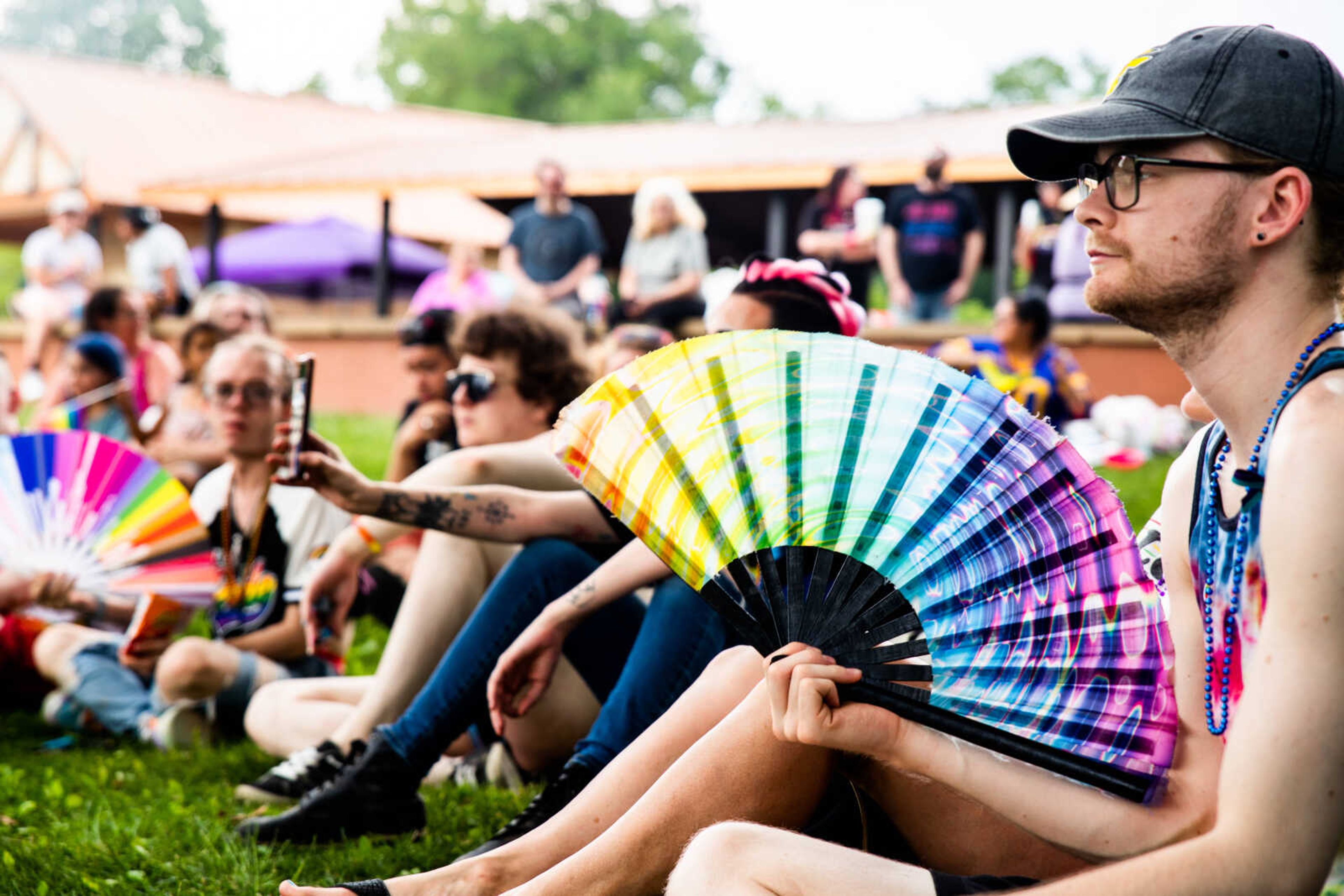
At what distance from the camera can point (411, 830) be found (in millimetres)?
3055

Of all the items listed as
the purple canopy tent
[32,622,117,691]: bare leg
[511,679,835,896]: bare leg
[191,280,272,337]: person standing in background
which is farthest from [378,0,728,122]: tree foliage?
[511,679,835,896]: bare leg

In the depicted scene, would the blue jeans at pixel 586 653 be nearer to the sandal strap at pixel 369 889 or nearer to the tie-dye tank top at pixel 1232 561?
the sandal strap at pixel 369 889

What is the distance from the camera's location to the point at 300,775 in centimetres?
324

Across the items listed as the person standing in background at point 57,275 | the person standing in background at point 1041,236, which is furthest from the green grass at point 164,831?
the person standing in background at point 57,275

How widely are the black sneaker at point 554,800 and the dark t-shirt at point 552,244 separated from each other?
723 centimetres

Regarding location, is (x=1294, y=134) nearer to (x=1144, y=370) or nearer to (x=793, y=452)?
(x=793, y=452)

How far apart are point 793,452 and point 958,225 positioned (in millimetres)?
7655

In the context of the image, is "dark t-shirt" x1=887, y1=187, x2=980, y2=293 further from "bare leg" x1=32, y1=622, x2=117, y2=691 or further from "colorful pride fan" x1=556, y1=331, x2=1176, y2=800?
"colorful pride fan" x1=556, y1=331, x2=1176, y2=800

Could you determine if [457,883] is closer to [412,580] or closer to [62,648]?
[412,580]

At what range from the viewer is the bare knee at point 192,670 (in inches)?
151

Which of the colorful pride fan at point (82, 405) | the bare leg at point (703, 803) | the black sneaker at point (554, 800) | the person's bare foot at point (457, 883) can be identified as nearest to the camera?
the bare leg at point (703, 803)

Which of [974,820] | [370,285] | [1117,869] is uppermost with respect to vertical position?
[1117,869]

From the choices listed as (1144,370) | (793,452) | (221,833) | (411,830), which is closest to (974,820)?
(793,452)

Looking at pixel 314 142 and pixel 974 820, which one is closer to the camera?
pixel 974 820
